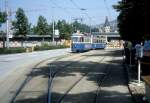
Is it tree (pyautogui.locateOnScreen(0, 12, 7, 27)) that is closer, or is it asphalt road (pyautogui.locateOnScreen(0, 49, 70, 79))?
asphalt road (pyautogui.locateOnScreen(0, 49, 70, 79))

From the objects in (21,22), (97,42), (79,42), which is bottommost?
(97,42)

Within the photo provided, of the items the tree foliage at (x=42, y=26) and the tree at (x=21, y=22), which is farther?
the tree foliage at (x=42, y=26)

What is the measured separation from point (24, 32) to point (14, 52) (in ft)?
106

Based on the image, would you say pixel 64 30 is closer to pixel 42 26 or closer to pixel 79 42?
pixel 42 26

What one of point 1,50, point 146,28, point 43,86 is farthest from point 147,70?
point 1,50

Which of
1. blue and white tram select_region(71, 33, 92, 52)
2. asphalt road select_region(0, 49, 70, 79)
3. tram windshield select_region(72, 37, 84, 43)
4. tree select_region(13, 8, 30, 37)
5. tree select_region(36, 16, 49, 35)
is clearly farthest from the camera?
tree select_region(36, 16, 49, 35)

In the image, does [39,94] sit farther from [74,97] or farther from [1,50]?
[1,50]

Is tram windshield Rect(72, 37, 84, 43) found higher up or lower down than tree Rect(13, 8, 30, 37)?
lower down

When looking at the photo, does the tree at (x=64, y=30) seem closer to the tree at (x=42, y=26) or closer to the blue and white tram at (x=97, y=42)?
the tree at (x=42, y=26)

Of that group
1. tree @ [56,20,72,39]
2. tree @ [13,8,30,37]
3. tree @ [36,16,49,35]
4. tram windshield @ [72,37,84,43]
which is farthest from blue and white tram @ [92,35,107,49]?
tree @ [56,20,72,39]

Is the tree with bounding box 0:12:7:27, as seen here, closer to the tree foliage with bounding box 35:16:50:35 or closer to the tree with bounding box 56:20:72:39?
the tree foliage with bounding box 35:16:50:35

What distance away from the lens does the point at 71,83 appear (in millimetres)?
21172

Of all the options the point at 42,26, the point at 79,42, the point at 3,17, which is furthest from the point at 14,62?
the point at 42,26

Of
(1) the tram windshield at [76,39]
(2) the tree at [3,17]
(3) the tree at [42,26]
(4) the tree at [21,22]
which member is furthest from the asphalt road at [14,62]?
(3) the tree at [42,26]
